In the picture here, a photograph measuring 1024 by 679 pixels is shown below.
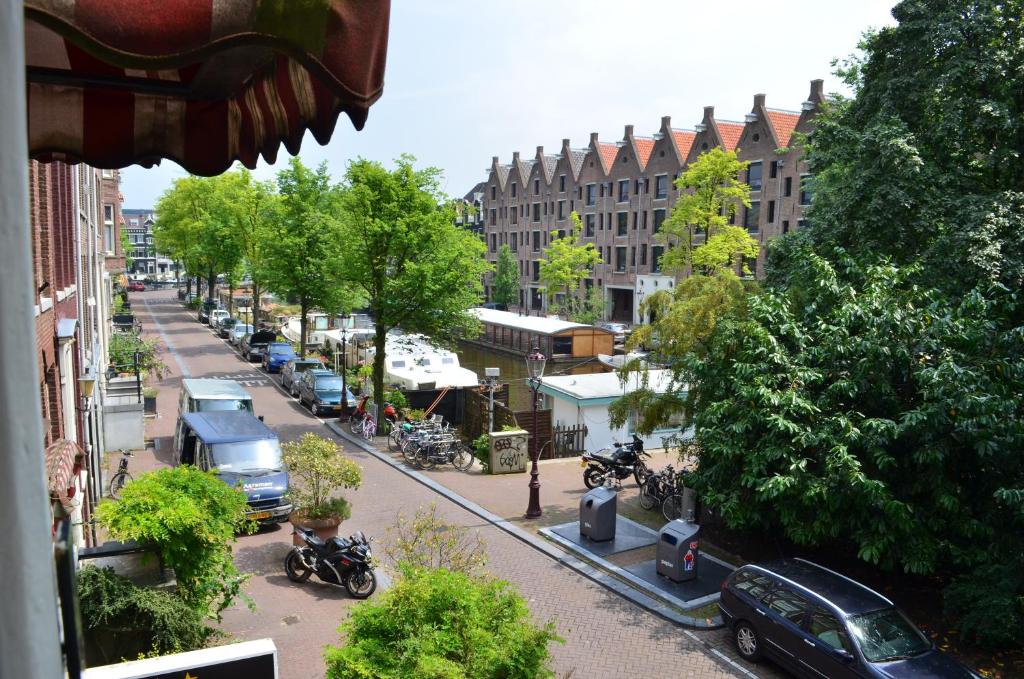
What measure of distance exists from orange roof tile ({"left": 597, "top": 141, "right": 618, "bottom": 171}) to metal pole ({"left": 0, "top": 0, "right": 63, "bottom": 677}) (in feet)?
215

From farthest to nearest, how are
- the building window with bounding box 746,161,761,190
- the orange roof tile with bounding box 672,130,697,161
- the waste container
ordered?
the orange roof tile with bounding box 672,130,697,161
the building window with bounding box 746,161,761,190
the waste container

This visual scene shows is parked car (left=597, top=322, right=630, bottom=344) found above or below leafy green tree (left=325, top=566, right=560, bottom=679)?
below

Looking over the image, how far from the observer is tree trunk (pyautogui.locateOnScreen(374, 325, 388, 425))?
2511 centimetres

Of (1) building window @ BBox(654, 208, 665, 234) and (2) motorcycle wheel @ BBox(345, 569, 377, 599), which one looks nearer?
(2) motorcycle wheel @ BBox(345, 569, 377, 599)

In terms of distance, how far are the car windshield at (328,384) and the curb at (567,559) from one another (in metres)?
7.03

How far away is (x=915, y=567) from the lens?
11.1 m

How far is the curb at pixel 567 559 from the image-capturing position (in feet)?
40.1

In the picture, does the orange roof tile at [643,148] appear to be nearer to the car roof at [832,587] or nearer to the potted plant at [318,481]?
the potted plant at [318,481]

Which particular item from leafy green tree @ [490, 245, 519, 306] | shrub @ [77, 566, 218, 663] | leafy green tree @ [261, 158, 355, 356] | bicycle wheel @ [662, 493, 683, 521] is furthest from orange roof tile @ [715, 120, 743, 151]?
shrub @ [77, 566, 218, 663]

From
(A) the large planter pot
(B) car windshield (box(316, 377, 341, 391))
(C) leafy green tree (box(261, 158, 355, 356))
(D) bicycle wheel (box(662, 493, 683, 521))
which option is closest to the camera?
(A) the large planter pot

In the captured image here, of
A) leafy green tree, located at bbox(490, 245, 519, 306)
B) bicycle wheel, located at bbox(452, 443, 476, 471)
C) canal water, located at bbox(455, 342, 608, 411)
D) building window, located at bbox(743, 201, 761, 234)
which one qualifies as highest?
building window, located at bbox(743, 201, 761, 234)

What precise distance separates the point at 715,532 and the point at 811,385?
179 inches

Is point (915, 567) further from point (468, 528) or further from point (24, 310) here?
point (24, 310)

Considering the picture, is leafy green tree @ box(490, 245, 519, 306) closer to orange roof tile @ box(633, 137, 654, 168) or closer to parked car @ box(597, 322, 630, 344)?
orange roof tile @ box(633, 137, 654, 168)
